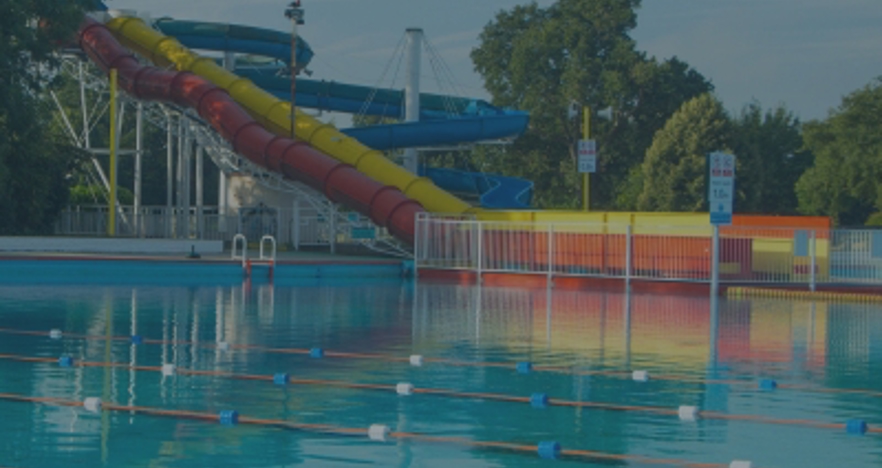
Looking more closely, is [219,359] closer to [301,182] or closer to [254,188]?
[301,182]

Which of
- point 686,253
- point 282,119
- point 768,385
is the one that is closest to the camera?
point 768,385

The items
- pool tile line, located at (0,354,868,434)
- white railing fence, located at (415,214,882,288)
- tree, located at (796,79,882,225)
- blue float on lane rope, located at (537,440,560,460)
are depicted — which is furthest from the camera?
tree, located at (796,79,882,225)

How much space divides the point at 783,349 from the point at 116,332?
929 centimetres

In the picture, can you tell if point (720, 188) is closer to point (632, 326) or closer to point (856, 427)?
point (632, 326)

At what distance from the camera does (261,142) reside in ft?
124

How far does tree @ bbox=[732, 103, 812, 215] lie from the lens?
6069cm

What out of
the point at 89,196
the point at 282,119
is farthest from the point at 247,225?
the point at 89,196

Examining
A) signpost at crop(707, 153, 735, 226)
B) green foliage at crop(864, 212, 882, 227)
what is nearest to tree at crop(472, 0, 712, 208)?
green foliage at crop(864, 212, 882, 227)

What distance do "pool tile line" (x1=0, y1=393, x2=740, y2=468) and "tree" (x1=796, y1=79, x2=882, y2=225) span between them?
49.9m

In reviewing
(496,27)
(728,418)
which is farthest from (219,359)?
(496,27)

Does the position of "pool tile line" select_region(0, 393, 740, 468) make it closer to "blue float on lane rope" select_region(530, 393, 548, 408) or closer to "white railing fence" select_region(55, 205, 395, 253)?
"blue float on lane rope" select_region(530, 393, 548, 408)

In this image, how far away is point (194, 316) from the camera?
67.1ft

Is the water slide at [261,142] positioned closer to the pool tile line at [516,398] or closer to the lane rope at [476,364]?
the lane rope at [476,364]

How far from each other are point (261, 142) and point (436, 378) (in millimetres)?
25329
